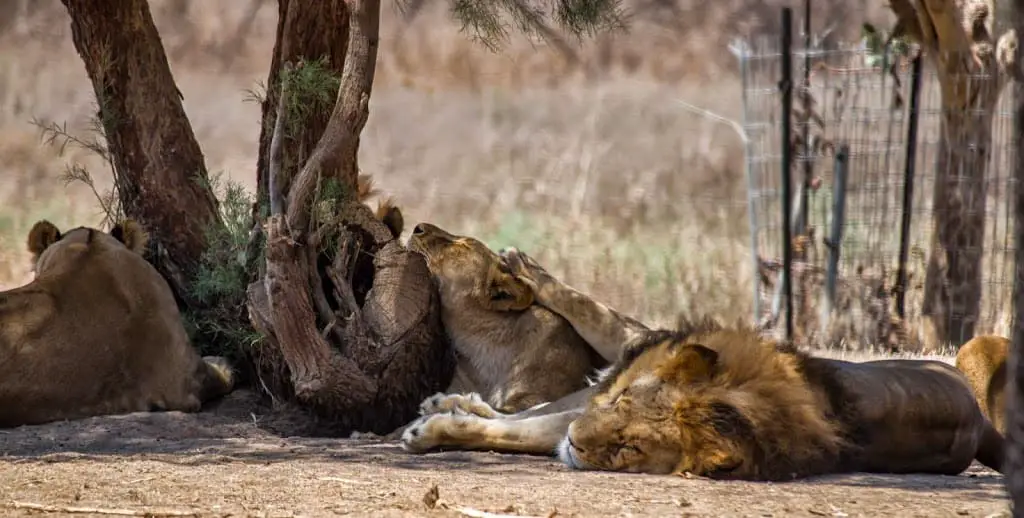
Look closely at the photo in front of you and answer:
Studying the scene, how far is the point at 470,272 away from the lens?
6.17m

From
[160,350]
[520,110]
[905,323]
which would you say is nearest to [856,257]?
[905,323]

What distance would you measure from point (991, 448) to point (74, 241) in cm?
402

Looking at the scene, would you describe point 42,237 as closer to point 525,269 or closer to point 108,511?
point 525,269

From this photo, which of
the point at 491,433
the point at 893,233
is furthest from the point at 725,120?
the point at 491,433

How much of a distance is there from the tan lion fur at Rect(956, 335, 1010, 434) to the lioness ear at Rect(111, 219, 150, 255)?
148 inches

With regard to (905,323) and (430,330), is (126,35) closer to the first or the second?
(430,330)

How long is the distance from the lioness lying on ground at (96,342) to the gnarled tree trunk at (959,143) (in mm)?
5690

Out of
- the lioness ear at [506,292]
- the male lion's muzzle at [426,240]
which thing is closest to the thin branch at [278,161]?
the male lion's muzzle at [426,240]

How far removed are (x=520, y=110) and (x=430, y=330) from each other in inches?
619

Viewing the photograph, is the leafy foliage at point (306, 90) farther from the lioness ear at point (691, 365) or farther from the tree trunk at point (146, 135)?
the lioness ear at point (691, 365)

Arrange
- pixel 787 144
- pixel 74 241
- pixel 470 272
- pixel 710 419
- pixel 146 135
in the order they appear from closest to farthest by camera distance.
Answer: pixel 710 419 → pixel 470 272 → pixel 74 241 → pixel 146 135 → pixel 787 144

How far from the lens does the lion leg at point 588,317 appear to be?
594 centimetres

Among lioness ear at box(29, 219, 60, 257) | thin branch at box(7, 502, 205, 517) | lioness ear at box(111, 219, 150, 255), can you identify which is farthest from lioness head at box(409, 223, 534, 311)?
thin branch at box(7, 502, 205, 517)

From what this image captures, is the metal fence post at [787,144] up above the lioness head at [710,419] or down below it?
above
